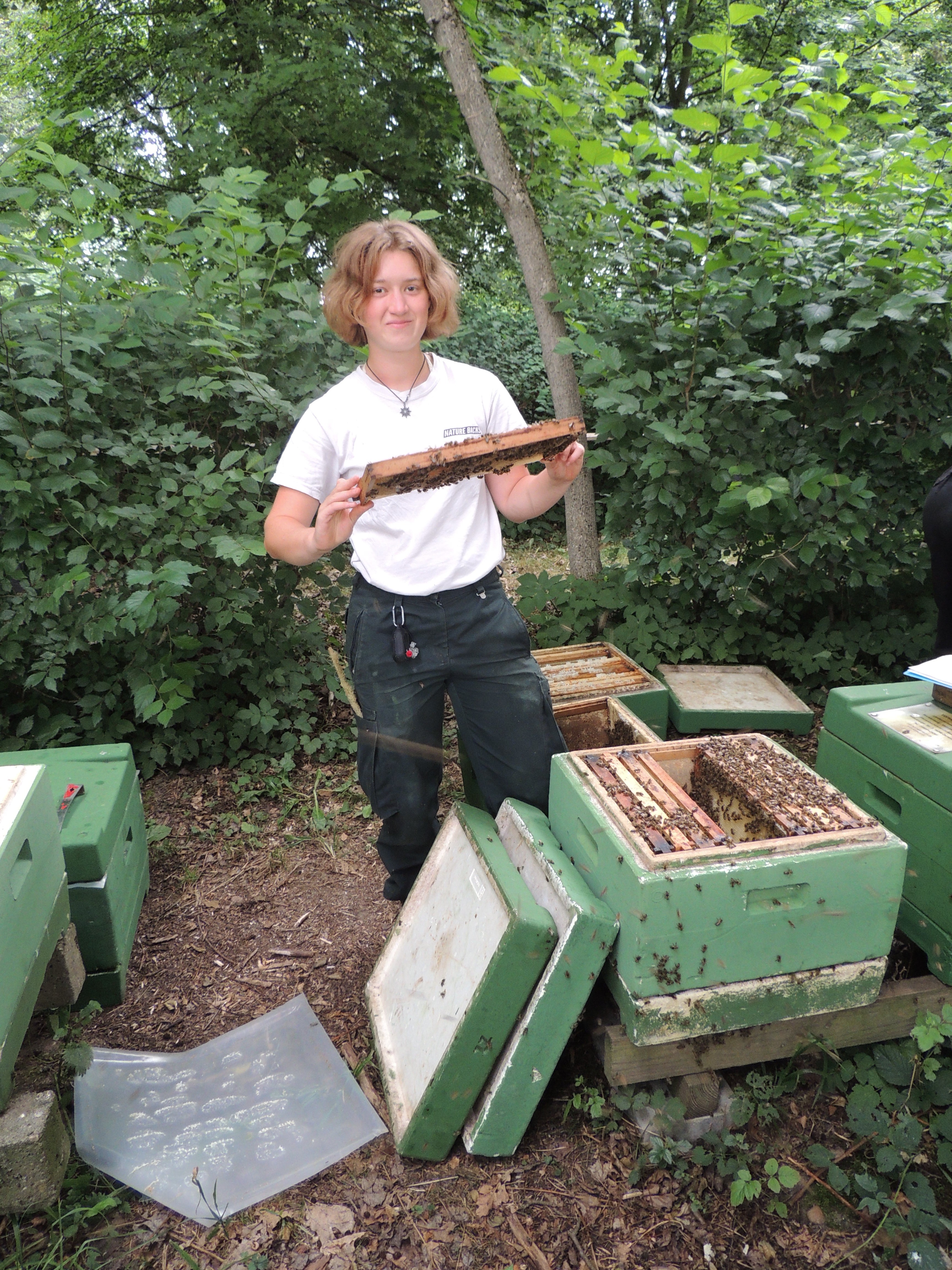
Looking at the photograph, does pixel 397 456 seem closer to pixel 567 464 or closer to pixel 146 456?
pixel 567 464

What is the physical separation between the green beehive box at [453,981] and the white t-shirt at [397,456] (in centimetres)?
73

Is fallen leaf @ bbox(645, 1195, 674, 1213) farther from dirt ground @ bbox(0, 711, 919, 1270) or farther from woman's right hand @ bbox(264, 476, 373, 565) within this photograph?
woman's right hand @ bbox(264, 476, 373, 565)

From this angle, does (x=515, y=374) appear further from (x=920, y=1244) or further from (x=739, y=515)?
(x=920, y=1244)

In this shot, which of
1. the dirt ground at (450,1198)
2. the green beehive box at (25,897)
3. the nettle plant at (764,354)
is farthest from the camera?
the nettle plant at (764,354)

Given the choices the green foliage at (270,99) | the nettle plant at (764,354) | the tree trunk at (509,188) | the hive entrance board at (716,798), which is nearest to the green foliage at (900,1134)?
the hive entrance board at (716,798)

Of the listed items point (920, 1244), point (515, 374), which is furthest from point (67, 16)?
point (920, 1244)

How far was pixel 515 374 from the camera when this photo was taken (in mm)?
9172

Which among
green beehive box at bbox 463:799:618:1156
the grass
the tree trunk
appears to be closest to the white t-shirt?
green beehive box at bbox 463:799:618:1156

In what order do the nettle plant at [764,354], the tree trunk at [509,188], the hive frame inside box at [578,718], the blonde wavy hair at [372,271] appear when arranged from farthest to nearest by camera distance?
the tree trunk at [509,188], the nettle plant at [764,354], the hive frame inside box at [578,718], the blonde wavy hair at [372,271]

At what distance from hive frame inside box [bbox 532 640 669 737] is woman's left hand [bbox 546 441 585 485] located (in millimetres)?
1238

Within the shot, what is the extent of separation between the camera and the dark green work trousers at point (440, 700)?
7.39 ft

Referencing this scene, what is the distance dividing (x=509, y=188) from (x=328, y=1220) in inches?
213

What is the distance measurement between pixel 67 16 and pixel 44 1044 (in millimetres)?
10809

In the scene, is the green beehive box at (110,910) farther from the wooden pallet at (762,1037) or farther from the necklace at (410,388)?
the necklace at (410,388)
